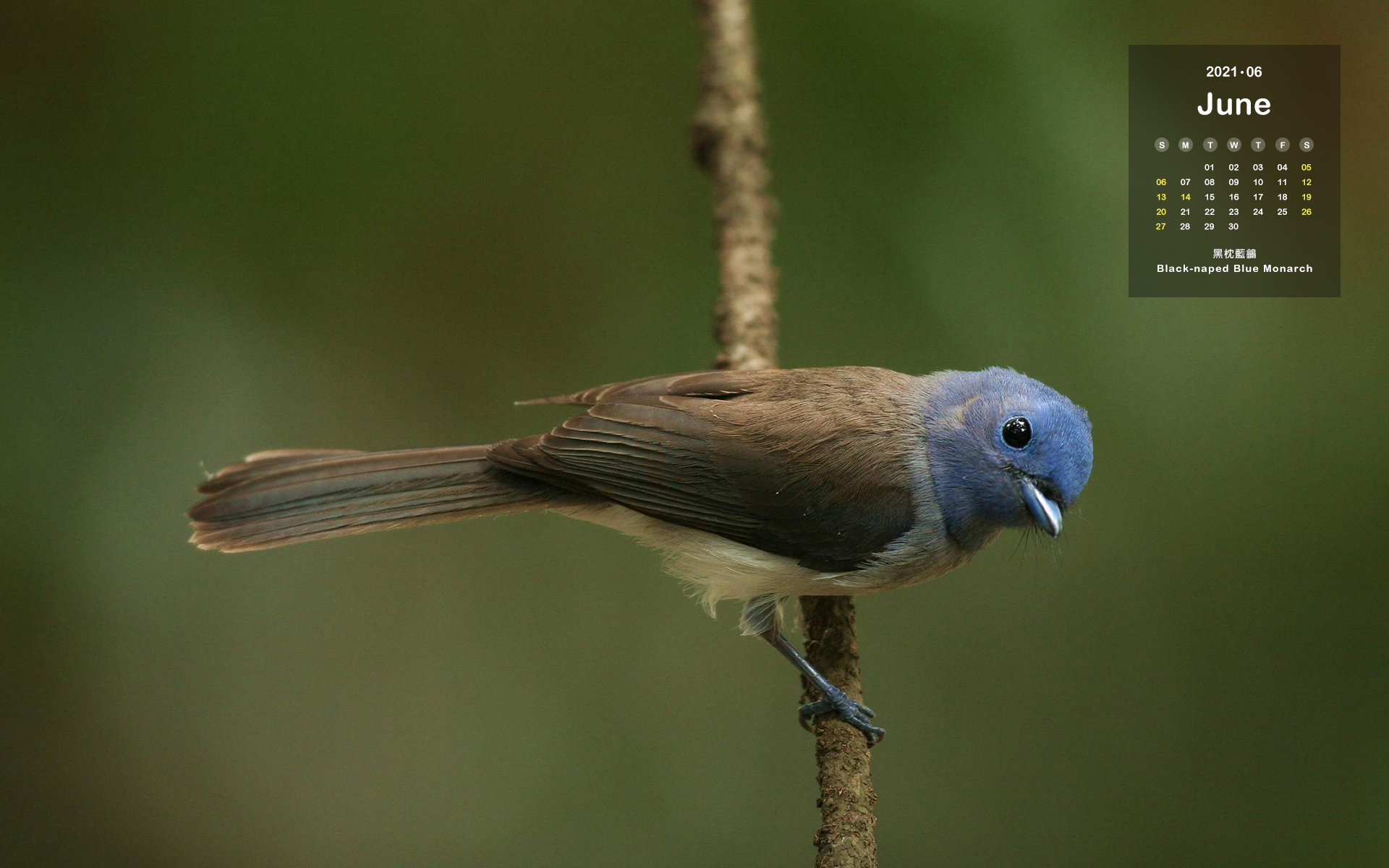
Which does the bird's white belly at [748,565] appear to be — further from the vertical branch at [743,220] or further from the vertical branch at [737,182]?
the vertical branch at [737,182]

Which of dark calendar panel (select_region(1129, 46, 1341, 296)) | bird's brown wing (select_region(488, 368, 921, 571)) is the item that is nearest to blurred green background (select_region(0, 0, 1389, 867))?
dark calendar panel (select_region(1129, 46, 1341, 296))

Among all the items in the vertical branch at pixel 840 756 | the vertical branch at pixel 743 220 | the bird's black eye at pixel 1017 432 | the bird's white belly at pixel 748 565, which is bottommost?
the vertical branch at pixel 840 756

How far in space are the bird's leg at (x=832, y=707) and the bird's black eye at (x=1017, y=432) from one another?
80 cm

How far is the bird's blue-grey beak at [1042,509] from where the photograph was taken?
2.52 m

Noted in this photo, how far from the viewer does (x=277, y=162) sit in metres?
4.21

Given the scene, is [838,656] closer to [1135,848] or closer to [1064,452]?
[1064,452]

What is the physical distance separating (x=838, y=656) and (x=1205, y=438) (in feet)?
5.23

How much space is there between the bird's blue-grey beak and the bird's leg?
676 millimetres

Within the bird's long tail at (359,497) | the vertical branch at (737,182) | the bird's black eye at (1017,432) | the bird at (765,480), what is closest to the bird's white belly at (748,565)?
the bird at (765,480)

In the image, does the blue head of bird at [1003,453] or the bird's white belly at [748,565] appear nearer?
the blue head of bird at [1003,453]

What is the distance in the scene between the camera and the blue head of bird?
2.57m

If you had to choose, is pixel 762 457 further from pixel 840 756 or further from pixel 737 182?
pixel 737 182

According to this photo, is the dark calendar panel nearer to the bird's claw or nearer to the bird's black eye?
the bird's black eye

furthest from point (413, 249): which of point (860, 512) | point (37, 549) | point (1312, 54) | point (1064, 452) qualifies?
point (1312, 54)
